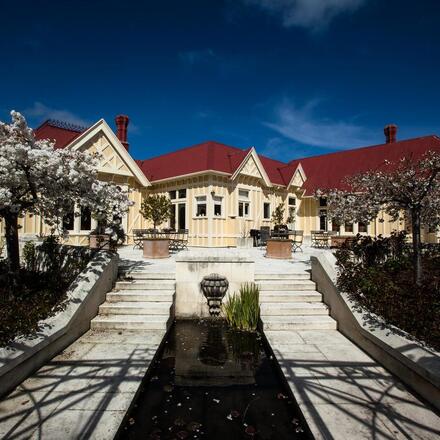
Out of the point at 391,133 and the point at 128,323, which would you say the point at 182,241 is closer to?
the point at 128,323

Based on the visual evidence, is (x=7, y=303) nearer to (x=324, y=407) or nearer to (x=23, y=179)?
(x=23, y=179)

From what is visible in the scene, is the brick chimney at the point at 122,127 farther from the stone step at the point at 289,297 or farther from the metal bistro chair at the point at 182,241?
the stone step at the point at 289,297

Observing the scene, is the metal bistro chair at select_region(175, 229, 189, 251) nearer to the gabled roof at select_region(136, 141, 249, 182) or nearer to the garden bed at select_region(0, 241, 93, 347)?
the gabled roof at select_region(136, 141, 249, 182)

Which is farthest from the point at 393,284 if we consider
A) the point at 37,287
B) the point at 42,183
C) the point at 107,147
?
the point at 107,147

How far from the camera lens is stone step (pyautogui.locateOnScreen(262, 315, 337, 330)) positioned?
17.9 ft

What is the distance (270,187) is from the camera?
61.2ft

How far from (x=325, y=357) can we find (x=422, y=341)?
4.10 ft

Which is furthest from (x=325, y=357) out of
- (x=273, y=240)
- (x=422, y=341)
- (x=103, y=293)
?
(x=273, y=240)

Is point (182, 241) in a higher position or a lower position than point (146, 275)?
higher

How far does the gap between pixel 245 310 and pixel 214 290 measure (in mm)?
813

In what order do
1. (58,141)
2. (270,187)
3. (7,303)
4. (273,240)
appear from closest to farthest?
(7,303)
(273,240)
(58,141)
(270,187)

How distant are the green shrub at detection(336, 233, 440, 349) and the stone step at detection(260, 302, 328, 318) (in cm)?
74

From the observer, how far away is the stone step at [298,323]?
17.9 ft

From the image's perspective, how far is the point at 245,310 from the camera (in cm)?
575
